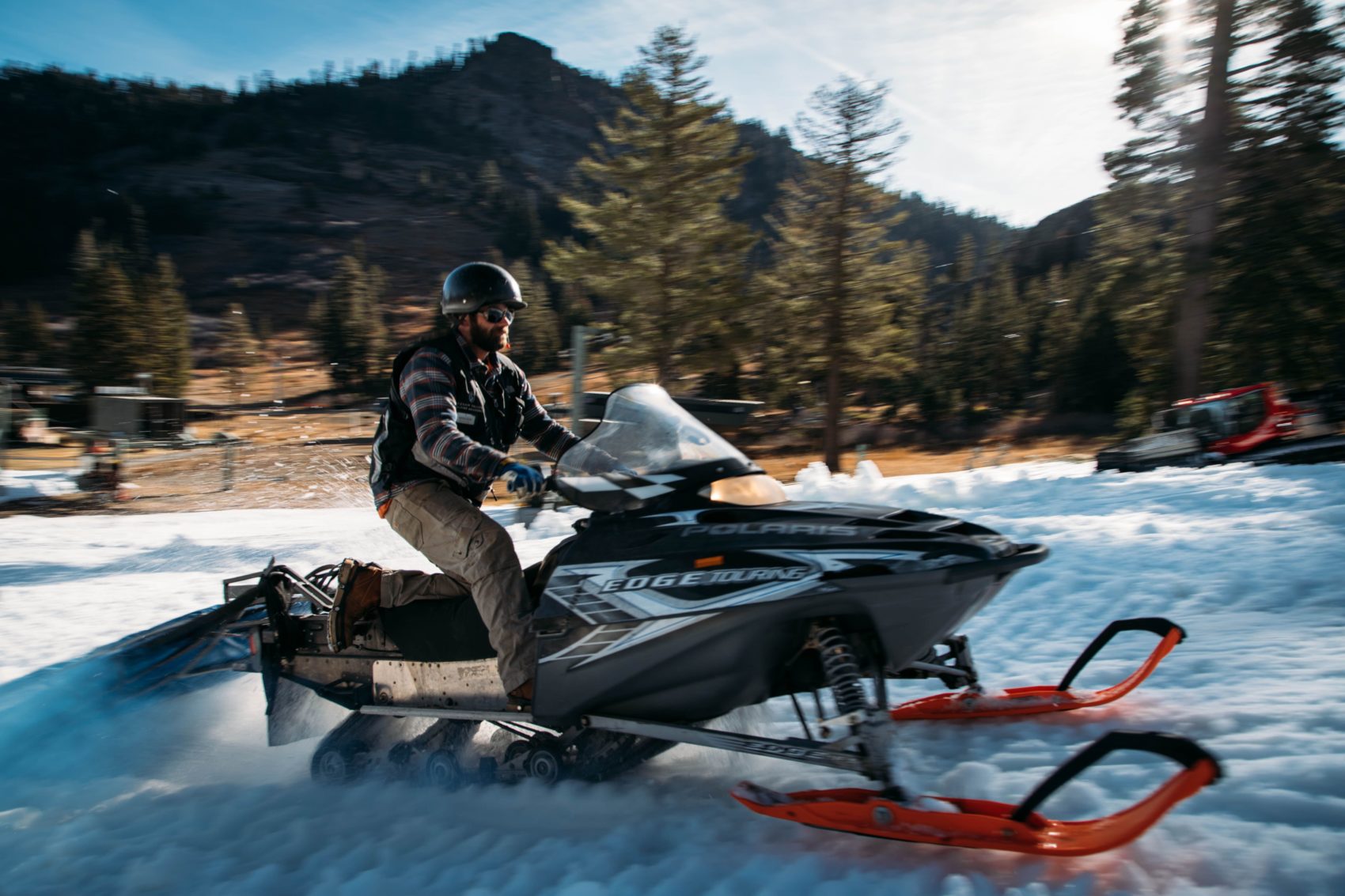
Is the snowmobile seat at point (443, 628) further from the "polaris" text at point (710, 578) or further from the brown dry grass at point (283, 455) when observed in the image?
the brown dry grass at point (283, 455)

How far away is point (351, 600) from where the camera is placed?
3.99 metres

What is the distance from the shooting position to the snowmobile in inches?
110

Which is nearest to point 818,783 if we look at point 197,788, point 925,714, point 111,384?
point 925,714

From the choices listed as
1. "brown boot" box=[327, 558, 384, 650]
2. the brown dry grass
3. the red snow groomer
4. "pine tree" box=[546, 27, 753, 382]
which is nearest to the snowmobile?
"brown boot" box=[327, 558, 384, 650]

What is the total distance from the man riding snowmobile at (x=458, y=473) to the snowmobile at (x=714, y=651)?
0.14 meters

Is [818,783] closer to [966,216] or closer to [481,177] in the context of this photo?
[481,177]

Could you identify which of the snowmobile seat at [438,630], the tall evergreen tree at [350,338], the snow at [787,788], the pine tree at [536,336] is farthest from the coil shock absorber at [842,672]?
the tall evergreen tree at [350,338]

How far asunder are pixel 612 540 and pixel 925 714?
5.80 feet

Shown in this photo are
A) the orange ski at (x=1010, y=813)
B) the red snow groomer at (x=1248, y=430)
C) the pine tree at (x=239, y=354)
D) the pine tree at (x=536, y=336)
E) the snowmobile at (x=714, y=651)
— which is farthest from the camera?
the pine tree at (x=239, y=354)

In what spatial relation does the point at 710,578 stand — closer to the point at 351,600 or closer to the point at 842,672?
the point at 842,672

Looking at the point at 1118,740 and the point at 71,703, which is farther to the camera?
the point at 71,703

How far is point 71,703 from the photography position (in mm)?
4543

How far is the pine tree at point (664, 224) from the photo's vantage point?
2522 cm

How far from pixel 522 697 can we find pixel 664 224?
23055mm
